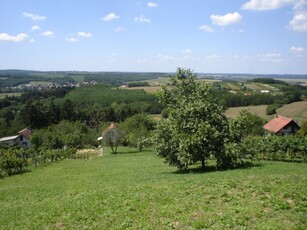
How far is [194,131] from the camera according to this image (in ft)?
80.7

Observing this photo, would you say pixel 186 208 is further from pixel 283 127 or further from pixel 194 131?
pixel 283 127

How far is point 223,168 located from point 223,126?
3.23 meters

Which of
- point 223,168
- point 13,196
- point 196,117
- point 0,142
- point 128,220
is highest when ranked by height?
point 196,117

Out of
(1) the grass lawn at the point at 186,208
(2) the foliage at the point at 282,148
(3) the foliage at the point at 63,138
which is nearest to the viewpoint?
(1) the grass lawn at the point at 186,208

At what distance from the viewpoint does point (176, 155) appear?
25.1m

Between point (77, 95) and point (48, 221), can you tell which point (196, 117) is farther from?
point (77, 95)

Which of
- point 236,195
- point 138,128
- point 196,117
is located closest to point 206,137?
point 196,117

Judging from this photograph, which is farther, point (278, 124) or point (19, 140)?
point (19, 140)

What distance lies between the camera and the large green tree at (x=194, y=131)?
24.0m

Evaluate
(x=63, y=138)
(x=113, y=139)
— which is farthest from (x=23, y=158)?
(x=63, y=138)

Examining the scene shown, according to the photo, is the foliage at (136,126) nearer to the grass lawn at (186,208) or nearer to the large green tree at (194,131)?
the large green tree at (194,131)

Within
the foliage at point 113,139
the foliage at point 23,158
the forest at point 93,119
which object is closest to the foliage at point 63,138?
the forest at point 93,119

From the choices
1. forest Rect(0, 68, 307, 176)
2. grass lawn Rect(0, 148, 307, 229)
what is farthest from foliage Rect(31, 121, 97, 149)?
grass lawn Rect(0, 148, 307, 229)

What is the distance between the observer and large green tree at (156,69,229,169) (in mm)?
24016
